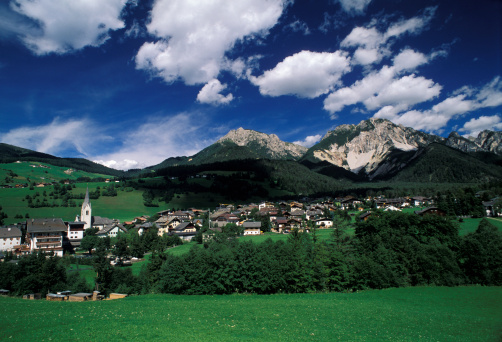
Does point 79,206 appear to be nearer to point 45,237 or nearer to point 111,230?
point 111,230

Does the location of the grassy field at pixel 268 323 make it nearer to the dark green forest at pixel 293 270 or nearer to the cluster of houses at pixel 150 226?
the dark green forest at pixel 293 270

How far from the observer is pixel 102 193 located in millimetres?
154000

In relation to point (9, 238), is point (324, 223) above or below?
below

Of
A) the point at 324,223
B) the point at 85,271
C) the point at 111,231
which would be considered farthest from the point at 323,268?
the point at 111,231

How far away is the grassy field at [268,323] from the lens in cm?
1368

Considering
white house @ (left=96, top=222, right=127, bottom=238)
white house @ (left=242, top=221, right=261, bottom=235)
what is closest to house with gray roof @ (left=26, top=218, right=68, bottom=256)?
white house @ (left=96, top=222, right=127, bottom=238)

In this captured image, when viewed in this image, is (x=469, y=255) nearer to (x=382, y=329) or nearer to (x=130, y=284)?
(x=382, y=329)

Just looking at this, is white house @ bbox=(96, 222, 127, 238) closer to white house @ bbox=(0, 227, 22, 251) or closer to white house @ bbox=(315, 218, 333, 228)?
white house @ bbox=(0, 227, 22, 251)

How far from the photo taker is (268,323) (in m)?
17.3

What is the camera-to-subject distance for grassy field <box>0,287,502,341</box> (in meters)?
13.7

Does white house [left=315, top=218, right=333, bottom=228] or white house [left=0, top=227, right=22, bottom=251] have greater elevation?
white house [left=0, top=227, right=22, bottom=251]

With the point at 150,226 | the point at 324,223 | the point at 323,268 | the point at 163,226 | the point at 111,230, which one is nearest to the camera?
the point at 323,268

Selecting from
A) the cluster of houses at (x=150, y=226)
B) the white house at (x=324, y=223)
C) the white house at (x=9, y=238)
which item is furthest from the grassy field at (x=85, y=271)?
the white house at (x=324, y=223)

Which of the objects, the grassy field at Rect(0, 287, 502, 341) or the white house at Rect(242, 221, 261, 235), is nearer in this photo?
the grassy field at Rect(0, 287, 502, 341)
